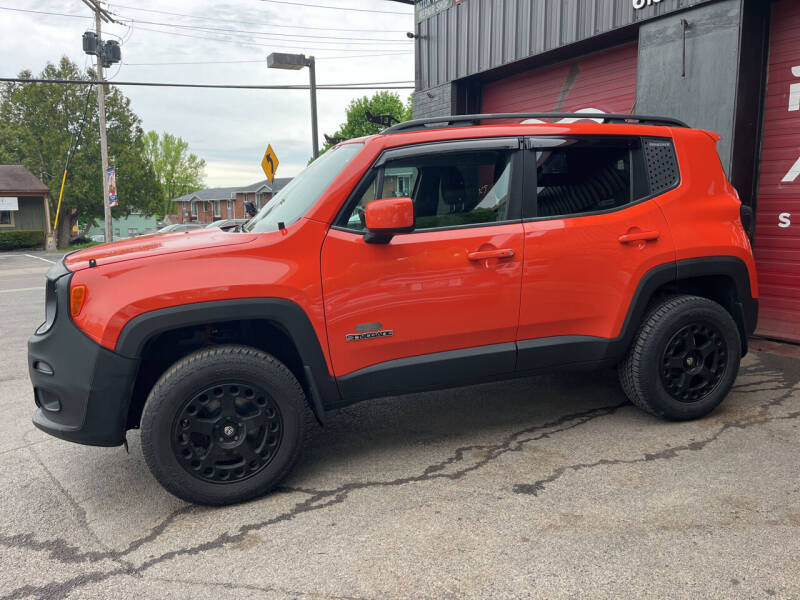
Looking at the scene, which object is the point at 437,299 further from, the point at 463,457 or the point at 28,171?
the point at 28,171

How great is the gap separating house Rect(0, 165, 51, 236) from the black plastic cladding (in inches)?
1596

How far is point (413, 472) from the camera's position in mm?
3354

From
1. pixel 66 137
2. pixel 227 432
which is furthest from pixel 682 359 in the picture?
pixel 66 137

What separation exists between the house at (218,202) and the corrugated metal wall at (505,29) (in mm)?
66838

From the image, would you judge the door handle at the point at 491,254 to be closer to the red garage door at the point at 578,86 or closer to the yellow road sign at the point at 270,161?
the red garage door at the point at 578,86

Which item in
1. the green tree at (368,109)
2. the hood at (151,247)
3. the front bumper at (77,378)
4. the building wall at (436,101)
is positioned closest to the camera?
the front bumper at (77,378)

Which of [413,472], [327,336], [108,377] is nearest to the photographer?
[108,377]

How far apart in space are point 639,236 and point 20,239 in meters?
38.7

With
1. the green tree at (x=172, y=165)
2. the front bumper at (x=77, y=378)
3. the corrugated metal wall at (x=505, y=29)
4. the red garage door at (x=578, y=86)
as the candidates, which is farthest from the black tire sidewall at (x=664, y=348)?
the green tree at (x=172, y=165)

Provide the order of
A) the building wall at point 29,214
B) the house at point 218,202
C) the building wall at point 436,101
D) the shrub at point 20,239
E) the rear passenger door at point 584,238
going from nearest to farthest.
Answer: the rear passenger door at point 584,238 < the building wall at point 436,101 < the shrub at point 20,239 < the building wall at point 29,214 < the house at point 218,202

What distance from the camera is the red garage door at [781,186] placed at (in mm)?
6012

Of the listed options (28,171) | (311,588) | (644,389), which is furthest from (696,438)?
(28,171)

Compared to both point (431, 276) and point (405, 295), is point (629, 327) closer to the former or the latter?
point (431, 276)

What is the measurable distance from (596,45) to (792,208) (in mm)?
3396
